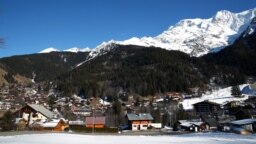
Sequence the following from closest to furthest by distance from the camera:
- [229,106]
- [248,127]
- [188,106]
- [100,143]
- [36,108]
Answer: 1. [100,143]
2. [248,127]
3. [36,108]
4. [229,106]
5. [188,106]

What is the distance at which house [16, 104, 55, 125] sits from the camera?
93062mm

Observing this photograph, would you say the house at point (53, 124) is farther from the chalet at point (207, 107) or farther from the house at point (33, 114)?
the chalet at point (207, 107)

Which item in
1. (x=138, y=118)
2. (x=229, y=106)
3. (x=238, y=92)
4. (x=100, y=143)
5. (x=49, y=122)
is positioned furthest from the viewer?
(x=238, y=92)

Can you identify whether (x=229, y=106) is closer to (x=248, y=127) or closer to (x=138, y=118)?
(x=138, y=118)

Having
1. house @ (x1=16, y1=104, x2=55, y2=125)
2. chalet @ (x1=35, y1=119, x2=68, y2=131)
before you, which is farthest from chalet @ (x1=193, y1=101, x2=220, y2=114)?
chalet @ (x1=35, y1=119, x2=68, y2=131)

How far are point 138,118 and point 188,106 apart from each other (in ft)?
256

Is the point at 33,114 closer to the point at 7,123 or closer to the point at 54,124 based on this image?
the point at 54,124

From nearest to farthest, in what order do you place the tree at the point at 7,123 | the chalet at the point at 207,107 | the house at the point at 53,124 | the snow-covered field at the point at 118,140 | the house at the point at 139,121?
the snow-covered field at the point at 118,140, the tree at the point at 7,123, the house at the point at 53,124, the house at the point at 139,121, the chalet at the point at 207,107

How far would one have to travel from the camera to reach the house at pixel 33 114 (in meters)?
93.1

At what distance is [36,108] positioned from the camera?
308 ft

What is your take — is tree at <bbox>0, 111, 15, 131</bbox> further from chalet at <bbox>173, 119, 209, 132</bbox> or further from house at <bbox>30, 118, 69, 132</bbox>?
chalet at <bbox>173, 119, 209, 132</bbox>

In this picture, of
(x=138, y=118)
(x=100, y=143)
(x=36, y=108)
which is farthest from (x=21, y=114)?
(x=100, y=143)

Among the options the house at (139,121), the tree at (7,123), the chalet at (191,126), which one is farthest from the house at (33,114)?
the chalet at (191,126)

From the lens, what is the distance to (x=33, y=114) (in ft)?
Result: 309
